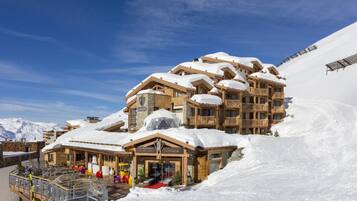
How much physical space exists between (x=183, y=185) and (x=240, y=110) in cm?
1781

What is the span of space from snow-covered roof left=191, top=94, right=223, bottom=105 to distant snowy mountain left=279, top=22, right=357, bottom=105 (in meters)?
22.1

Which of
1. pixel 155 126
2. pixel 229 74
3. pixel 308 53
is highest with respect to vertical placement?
pixel 308 53

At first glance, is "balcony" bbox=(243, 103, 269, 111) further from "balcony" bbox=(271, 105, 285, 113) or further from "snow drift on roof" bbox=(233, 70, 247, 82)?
"snow drift on roof" bbox=(233, 70, 247, 82)

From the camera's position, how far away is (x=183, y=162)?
87.1 ft

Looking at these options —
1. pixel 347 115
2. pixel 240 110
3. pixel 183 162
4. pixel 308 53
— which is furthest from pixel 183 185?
pixel 308 53

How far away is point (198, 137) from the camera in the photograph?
2764cm

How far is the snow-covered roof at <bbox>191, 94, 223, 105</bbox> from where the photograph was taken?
35.8 m

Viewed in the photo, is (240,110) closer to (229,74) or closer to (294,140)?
(229,74)

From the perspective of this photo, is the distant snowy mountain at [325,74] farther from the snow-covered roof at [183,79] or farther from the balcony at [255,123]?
the snow-covered roof at [183,79]

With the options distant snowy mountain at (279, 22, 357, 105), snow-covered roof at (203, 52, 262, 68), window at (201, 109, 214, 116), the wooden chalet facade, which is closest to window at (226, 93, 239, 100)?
the wooden chalet facade

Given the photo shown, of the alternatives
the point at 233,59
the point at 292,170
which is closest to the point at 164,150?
the point at 292,170

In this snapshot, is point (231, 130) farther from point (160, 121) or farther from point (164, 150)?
point (164, 150)

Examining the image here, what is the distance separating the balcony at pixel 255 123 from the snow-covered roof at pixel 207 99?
22.1 ft

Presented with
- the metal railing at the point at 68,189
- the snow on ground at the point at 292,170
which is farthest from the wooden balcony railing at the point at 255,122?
the metal railing at the point at 68,189
